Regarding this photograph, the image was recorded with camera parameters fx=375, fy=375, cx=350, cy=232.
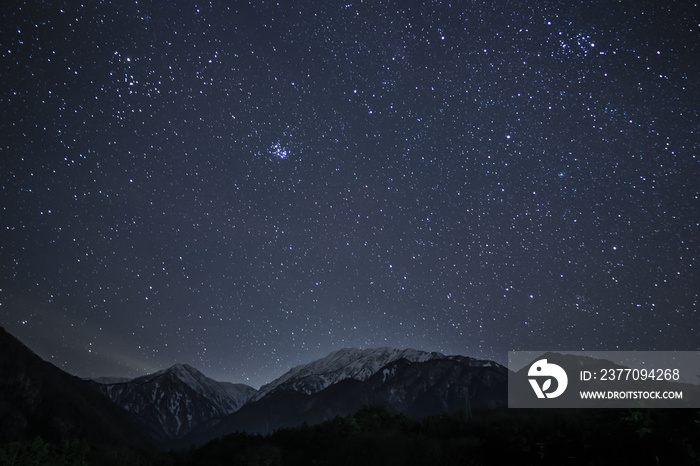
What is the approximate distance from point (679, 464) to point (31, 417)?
123 metres

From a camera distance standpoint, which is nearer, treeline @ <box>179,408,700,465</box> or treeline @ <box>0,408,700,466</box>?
treeline @ <box>0,408,700,466</box>

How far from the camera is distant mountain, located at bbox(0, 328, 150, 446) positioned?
87938 millimetres

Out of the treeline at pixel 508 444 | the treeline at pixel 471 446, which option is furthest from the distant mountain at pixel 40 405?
the treeline at pixel 508 444

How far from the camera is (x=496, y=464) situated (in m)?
17.7

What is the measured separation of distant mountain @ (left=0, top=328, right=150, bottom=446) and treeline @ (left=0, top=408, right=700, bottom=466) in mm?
82912

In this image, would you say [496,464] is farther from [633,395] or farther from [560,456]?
[633,395]

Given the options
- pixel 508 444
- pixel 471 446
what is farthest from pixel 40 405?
pixel 508 444

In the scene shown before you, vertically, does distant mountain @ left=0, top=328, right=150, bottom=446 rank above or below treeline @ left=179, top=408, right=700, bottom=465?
below

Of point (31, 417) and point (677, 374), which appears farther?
point (31, 417)

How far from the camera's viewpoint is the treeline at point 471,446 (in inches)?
562

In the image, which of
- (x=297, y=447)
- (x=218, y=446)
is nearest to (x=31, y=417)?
(x=218, y=446)

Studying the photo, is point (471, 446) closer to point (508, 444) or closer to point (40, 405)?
point (508, 444)

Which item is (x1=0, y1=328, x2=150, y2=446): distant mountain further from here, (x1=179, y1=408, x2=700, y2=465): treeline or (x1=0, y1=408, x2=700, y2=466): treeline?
(x1=179, y1=408, x2=700, y2=465): treeline

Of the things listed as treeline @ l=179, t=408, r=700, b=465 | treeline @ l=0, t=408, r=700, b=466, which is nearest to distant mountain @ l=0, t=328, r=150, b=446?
treeline @ l=0, t=408, r=700, b=466
